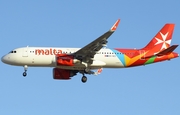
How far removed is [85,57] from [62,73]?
676 cm

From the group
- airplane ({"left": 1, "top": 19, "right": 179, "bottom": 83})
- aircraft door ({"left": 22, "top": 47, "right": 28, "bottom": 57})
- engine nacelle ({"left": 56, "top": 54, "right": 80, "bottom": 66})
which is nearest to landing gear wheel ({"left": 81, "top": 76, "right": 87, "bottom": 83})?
airplane ({"left": 1, "top": 19, "right": 179, "bottom": 83})

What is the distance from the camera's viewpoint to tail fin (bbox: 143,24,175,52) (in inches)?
3541

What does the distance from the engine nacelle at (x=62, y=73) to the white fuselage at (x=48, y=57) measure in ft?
13.8

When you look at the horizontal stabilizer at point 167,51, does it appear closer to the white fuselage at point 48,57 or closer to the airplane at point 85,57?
the airplane at point 85,57

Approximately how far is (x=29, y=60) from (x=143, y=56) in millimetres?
16568

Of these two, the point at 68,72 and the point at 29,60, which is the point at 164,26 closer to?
the point at 68,72

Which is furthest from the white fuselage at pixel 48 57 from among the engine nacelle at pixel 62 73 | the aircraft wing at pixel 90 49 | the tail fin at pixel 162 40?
the tail fin at pixel 162 40

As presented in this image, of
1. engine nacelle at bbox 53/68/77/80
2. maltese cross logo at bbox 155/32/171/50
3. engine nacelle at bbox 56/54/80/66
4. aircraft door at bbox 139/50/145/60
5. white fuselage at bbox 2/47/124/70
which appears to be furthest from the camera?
maltese cross logo at bbox 155/32/171/50

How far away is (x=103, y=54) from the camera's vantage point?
85.9m

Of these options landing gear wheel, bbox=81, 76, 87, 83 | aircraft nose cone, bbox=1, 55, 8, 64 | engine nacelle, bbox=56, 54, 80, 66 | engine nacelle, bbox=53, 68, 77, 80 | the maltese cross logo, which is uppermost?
the maltese cross logo

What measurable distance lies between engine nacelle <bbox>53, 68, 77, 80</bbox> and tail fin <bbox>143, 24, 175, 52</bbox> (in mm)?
11461

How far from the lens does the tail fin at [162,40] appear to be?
295ft

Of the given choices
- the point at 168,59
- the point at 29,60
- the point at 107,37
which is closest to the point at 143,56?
the point at 168,59

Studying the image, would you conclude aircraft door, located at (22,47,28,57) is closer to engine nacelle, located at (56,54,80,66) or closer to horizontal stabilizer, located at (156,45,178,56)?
engine nacelle, located at (56,54,80,66)
